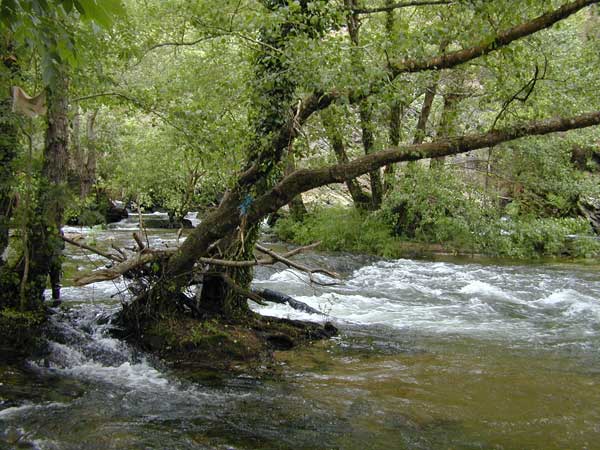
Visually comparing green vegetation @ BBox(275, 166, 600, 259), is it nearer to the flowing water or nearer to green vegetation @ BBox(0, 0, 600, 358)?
the flowing water

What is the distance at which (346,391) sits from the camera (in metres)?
6.53

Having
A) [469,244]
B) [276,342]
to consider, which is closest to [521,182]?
[469,244]

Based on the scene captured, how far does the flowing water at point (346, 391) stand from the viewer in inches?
205

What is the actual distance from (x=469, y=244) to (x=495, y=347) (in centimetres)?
979

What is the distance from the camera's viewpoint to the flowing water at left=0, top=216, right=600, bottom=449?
5195 millimetres

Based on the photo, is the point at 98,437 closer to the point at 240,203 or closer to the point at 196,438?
the point at 196,438

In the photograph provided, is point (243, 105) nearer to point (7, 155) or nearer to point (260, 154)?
point (260, 154)

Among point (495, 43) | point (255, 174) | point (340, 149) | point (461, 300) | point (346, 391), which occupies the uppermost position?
point (495, 43)

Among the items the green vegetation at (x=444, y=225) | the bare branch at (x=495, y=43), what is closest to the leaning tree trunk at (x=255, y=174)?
the bare branch at (x=495, y=43)

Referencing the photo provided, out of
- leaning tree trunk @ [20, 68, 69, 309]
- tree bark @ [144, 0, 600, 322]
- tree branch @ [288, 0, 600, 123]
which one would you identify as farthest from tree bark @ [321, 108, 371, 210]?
leaning tree trunk @ [20, 68, 69, 309]

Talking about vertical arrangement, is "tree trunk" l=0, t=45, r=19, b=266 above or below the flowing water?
above

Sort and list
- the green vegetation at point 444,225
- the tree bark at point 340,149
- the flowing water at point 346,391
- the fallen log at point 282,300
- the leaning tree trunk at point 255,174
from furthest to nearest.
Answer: the green vegetation at point 444,225, the fallen log at point 282,300, the tree bark at point 340,149, the leaning tree trunk at point 255,174, the flowing water at point 346,391

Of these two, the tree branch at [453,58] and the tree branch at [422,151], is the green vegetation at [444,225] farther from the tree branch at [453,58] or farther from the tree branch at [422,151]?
the tree branch at [422,151]

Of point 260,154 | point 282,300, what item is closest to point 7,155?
point 260,154
